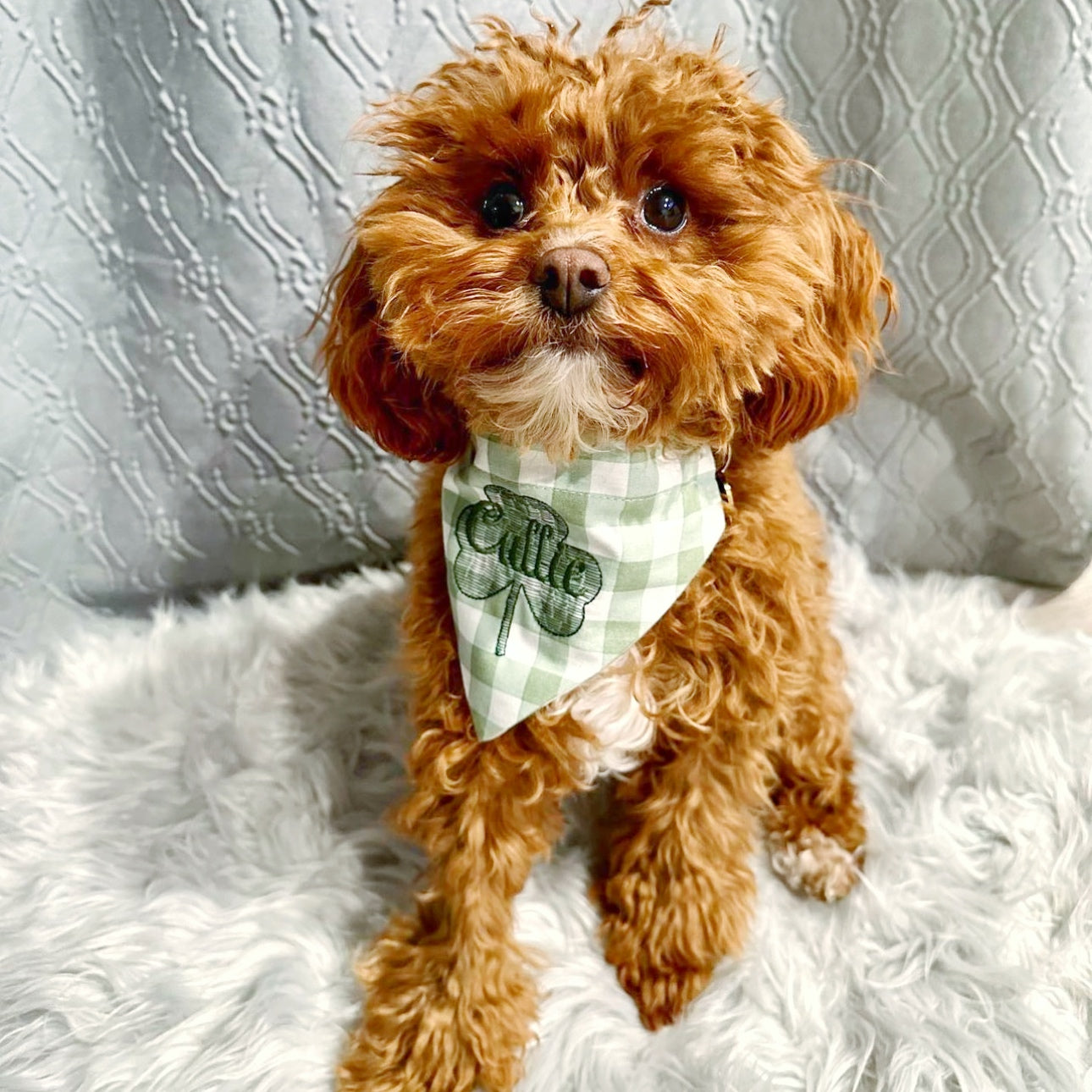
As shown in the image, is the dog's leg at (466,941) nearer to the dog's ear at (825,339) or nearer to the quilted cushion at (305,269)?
the dog's ear at (825,339)

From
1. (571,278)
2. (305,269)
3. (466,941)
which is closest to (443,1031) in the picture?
(466,941)

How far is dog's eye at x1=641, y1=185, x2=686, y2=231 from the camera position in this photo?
0.79m

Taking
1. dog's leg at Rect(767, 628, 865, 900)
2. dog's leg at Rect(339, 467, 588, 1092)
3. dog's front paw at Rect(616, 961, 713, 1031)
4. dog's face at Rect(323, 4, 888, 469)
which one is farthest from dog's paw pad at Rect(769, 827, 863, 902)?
dog's face at Rect(323, 4, 888, 469)

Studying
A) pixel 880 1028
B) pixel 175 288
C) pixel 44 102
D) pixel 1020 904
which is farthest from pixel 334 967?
pixel 44 102

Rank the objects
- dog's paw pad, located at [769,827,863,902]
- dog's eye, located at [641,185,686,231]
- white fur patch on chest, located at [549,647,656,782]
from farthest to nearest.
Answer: dog's paw pad, located at [769,827,863,902], white fur patch on chest, located at [549,647,656,782], dog's eye, located at [641,185,686,231]

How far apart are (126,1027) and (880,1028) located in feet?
2.33

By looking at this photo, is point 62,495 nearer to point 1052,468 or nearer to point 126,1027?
point 126,1027

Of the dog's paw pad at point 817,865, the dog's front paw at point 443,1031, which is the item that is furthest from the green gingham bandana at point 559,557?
the dog's paw pad at point 817,865

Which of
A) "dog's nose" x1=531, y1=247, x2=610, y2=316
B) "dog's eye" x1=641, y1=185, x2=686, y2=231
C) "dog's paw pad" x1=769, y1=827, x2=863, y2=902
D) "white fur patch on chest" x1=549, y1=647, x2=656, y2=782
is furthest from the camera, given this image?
"dog's paw pad" x1=769, y1=827, x2=863, y2=902

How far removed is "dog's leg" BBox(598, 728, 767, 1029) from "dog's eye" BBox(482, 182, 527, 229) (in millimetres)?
502

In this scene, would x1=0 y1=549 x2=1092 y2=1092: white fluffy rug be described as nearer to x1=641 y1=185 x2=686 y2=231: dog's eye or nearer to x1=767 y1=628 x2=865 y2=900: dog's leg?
x1=767 y1=628 x2=865 y2=900: dog's leg

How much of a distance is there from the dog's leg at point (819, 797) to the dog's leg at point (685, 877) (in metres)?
0.07

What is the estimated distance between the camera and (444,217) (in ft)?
2.60

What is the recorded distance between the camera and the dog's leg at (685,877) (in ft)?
3.23
